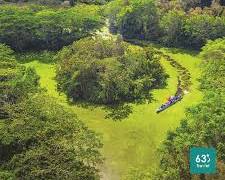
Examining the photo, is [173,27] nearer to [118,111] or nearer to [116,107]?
[116,107]

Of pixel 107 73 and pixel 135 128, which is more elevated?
pixel 107 73

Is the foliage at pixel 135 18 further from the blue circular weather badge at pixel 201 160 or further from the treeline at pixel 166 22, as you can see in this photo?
the blue circular weather badge at pixel 201 160

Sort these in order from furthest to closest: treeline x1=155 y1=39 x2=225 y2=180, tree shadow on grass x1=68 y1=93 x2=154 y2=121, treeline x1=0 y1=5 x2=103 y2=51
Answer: treeline x1=0 y1=5 x2=103 y2=51 < tree shadow on grass x1=68 y1=93 x2=154 y2=121 < treeline x1=155 y1=39 x2=225 y2=180

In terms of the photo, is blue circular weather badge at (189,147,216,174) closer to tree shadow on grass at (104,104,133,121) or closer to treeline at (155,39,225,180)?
treeline at (155,39,225,180)

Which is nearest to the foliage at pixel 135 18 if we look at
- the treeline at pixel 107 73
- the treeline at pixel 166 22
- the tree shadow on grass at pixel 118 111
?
the treeline at pixel 166 22

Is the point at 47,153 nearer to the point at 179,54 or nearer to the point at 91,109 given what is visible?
the point at 91,109

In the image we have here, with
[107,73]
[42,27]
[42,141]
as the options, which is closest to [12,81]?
[42,141]

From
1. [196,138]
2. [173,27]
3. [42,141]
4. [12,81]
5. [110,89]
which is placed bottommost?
[110,89]

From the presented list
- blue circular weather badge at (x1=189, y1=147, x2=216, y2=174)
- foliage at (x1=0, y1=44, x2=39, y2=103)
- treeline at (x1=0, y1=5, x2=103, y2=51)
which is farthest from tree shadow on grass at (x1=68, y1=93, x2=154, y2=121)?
blue circular weather badge at (x1=189, y1=147, x2=216, y2=174)
